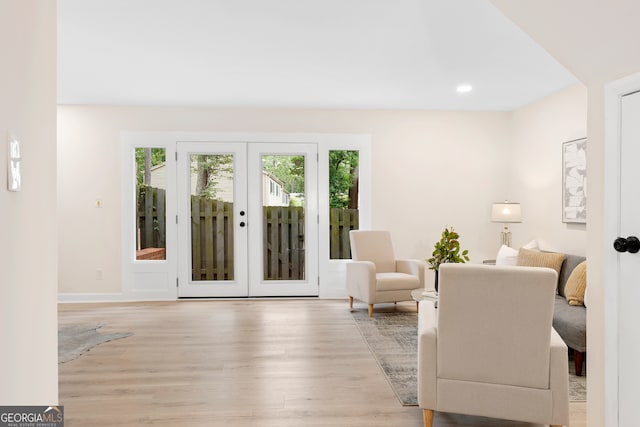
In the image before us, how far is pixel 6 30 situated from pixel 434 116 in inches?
222

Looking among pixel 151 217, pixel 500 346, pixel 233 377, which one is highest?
pixel 151 217

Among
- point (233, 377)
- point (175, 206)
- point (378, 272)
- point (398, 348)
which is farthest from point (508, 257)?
point (175, 206)

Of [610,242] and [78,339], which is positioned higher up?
[610,242]

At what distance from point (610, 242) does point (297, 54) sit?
2.94 metres

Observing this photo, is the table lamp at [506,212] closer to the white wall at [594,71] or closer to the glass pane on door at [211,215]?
the glass pane on door at [211,215]

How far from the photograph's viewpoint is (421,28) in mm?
3299

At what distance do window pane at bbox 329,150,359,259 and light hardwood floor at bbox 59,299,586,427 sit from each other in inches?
51.2

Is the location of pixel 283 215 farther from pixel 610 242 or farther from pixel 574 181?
pixel 610 242

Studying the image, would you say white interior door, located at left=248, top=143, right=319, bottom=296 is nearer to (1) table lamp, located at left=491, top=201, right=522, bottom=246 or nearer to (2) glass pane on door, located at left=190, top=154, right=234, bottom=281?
(2) glass pane on door, located at left=190, top=154, right=234, bottom=281

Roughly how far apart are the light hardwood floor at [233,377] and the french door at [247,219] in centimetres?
102

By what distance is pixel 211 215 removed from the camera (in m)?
5.86

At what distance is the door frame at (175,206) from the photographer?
571 centimetres

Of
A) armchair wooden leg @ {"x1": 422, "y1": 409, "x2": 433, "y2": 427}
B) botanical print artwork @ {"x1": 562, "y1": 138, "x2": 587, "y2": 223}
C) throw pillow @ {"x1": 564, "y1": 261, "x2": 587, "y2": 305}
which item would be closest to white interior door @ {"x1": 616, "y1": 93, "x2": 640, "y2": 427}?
armchair wooden leg @ {"x1": 422, "y1": 409, "x2": 433, "y2": 427}

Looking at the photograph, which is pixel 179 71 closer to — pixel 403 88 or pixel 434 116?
pixel 403 88
